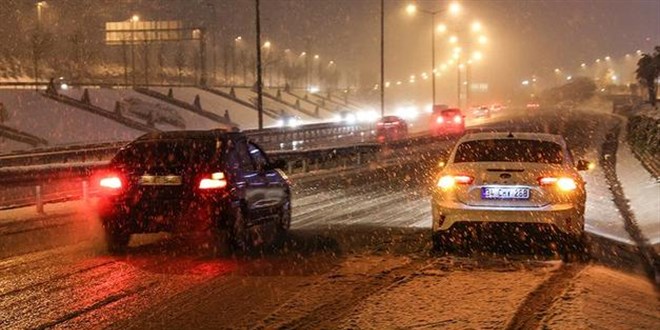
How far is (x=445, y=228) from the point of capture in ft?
34.9

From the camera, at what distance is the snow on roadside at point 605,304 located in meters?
7.20

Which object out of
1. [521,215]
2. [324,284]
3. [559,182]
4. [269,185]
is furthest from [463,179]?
[269,185]

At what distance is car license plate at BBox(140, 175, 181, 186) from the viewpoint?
10703mm

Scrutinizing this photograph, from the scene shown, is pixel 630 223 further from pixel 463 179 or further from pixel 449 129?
pixel 449 129

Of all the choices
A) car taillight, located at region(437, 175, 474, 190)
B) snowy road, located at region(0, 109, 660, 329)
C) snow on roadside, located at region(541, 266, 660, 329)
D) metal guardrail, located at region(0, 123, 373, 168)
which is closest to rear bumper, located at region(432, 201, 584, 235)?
car taillight, located at region(437, 175, 474, 190)

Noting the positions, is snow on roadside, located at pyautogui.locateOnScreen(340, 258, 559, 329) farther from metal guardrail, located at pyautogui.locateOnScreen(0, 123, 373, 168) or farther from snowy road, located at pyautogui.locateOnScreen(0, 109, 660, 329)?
metal guardrail, located at pyautogui.locateOnScreen(0, 123, 373, 168)

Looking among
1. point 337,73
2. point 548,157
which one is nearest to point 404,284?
point 548,157

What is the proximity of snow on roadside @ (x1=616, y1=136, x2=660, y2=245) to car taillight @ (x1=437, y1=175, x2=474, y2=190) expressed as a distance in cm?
435

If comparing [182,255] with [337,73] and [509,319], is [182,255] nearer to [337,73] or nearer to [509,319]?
[509,319]

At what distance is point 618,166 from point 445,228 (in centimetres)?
1899

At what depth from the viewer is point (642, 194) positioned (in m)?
19.5

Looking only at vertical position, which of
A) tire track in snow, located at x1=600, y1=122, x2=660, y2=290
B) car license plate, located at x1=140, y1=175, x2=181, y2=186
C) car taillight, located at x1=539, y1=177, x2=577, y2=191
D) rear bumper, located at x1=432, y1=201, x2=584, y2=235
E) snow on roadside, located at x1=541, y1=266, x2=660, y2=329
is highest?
car license plate, located at x1=140, y1=175, x2=181, y2=186

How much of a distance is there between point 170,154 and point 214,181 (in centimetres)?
76

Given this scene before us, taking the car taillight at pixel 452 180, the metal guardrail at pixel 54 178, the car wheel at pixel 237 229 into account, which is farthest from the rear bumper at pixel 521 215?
the metal guardrail at pixel 54 178
